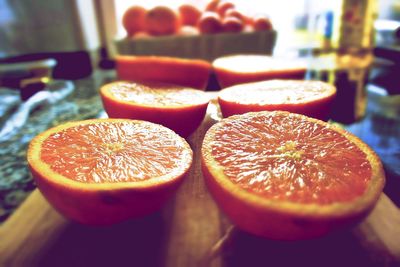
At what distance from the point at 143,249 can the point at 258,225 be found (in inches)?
5.4

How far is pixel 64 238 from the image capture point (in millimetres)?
404

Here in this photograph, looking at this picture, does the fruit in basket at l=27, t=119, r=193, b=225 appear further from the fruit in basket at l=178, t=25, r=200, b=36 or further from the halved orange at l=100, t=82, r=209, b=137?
the fruit in basket at l=178, t=25, r=200, b=36

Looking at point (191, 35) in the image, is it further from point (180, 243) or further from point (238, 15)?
point (180, 243)

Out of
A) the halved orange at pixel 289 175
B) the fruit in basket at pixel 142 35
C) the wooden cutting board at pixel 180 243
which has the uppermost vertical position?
the fruit in basket at pixel 142 35

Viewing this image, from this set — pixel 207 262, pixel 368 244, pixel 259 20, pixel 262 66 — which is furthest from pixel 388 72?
pixel 207 262

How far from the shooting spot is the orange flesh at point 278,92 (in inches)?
24.2

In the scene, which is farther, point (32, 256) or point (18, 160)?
point (18, 160)

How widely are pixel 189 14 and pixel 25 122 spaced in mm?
846

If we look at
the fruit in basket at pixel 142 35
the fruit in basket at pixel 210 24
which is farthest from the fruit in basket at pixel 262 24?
the fruit in basket at pixel 142 35

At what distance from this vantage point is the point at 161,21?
1.17 metres

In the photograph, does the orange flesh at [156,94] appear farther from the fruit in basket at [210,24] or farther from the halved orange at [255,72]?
the fruit in basket at [210,24]

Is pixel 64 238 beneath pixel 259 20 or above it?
beneath

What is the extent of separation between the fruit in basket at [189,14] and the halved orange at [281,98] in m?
0.78

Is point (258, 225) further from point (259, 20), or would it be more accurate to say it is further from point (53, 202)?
point (259, 20)
